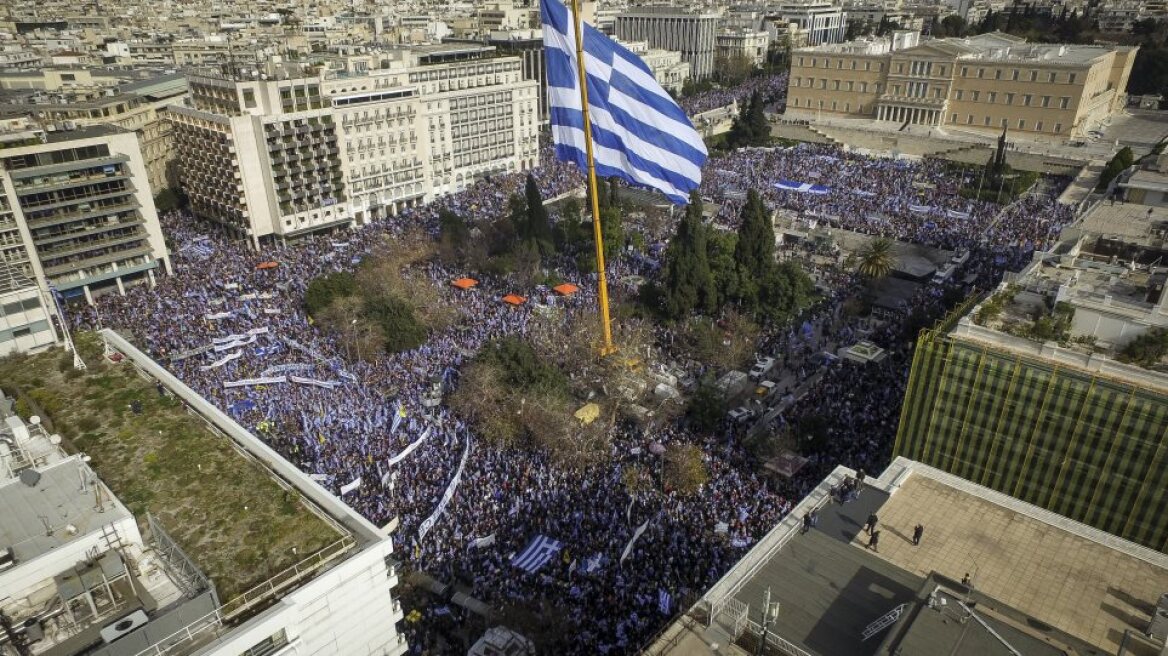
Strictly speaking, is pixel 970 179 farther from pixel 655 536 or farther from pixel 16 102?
pixel 16 102

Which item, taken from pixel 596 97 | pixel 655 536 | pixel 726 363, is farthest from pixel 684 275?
pixel 655 536

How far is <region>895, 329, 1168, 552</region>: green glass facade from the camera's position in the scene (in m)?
23.9

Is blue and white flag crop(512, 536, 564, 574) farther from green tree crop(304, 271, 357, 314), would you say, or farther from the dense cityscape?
green tree crop(304, 271, 357, 314)

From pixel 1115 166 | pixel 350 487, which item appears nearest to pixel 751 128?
pixel 1115 166

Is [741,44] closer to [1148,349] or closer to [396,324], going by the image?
[396,324]

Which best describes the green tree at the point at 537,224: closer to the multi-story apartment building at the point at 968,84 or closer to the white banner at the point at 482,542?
the white banner at the point at 482,542

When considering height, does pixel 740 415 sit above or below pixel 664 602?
below

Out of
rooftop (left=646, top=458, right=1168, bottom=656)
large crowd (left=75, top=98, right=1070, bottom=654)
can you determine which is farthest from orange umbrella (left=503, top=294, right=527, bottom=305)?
rooftop (left=646, top=458, right=1168, bottom=656)

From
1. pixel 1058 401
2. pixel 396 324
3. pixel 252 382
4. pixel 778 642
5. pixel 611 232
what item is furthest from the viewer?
pixel 611 232

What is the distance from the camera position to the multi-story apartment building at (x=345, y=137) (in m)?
61.5

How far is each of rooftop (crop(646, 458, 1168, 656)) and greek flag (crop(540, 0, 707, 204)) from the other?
46.7ft

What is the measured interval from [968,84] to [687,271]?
5970 cm

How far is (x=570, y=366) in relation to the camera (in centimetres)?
3972

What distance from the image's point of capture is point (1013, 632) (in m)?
13.9
